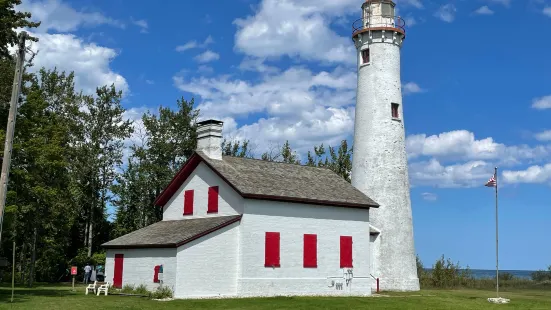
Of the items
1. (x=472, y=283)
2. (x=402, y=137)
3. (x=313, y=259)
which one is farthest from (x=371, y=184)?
(x=472, y=283)

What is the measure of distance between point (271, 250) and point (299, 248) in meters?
1.58

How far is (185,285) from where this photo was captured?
24.7 meters

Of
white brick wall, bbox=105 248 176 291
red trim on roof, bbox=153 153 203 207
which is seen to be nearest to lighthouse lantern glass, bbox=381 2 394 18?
red trim on roof, bbox=153 153 203 207

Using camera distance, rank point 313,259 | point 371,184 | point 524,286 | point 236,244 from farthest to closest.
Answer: point 524,286, point 371,184, point 313,259, point 236,244

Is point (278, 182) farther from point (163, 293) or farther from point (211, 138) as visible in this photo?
point (163, 293)

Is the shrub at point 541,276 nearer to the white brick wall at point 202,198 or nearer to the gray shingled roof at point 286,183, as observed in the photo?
the gray shingled roof at point 286,183

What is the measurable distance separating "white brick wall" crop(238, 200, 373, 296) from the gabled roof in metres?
0.44

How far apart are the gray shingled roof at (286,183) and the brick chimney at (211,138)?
0.35 meters

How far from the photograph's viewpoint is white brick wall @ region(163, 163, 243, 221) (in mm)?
27234

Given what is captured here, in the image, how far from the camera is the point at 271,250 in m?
27.0

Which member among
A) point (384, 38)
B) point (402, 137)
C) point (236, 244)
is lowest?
point (236, 244)

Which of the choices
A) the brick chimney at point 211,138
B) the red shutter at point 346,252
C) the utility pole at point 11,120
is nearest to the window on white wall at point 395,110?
the red shutter at point 346,252

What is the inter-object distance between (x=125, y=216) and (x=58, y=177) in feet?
32.8

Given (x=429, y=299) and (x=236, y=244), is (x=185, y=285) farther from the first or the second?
(x=429, y=299)
